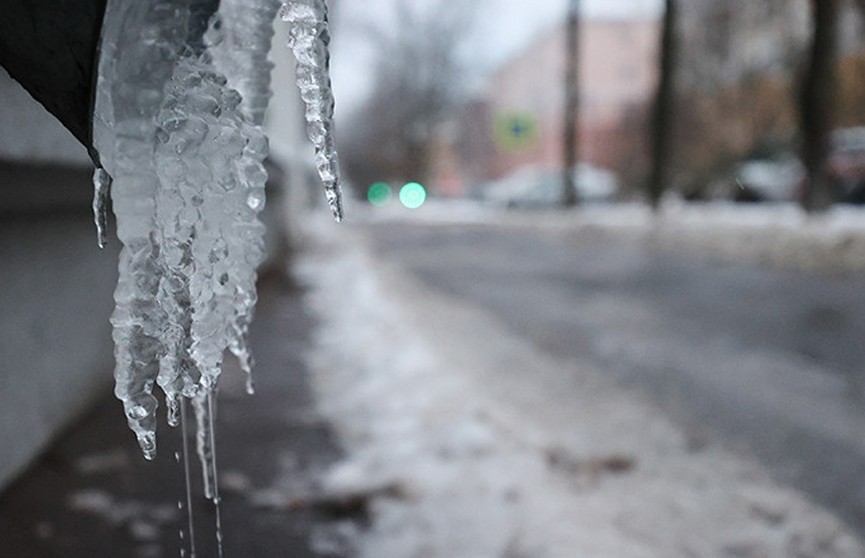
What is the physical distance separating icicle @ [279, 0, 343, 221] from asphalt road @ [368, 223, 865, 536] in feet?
5.31

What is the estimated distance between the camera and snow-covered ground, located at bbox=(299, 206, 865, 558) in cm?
182

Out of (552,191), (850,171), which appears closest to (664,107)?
(850,171)

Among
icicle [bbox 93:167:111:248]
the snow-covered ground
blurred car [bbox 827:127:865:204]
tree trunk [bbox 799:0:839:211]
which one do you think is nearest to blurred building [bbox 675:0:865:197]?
blurred car [bbox 827:127:865:204]

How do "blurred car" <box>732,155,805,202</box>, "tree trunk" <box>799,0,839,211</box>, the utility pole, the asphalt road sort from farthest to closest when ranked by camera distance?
the utility pole < "blurred car" <box>732,155,805,202</box> < "tree trunk" <box>799,0,839,211</box> < the asphalt road

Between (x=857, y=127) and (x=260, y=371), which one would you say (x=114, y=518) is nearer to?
(x=260, y=371)

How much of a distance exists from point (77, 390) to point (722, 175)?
82.4 feet

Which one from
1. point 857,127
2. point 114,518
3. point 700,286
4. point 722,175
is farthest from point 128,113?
point 722,175

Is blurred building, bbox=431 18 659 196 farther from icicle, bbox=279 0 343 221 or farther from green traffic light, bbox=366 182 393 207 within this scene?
icicle, bbox=279 0 343 221

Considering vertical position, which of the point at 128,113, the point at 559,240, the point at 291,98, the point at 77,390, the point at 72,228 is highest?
the point at 291,98

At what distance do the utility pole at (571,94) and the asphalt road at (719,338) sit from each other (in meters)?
10.1

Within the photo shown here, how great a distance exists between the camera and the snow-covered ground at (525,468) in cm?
182

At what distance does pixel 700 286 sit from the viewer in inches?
261

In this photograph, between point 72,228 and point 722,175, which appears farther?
point 722,175

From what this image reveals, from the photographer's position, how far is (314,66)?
1.16 m
